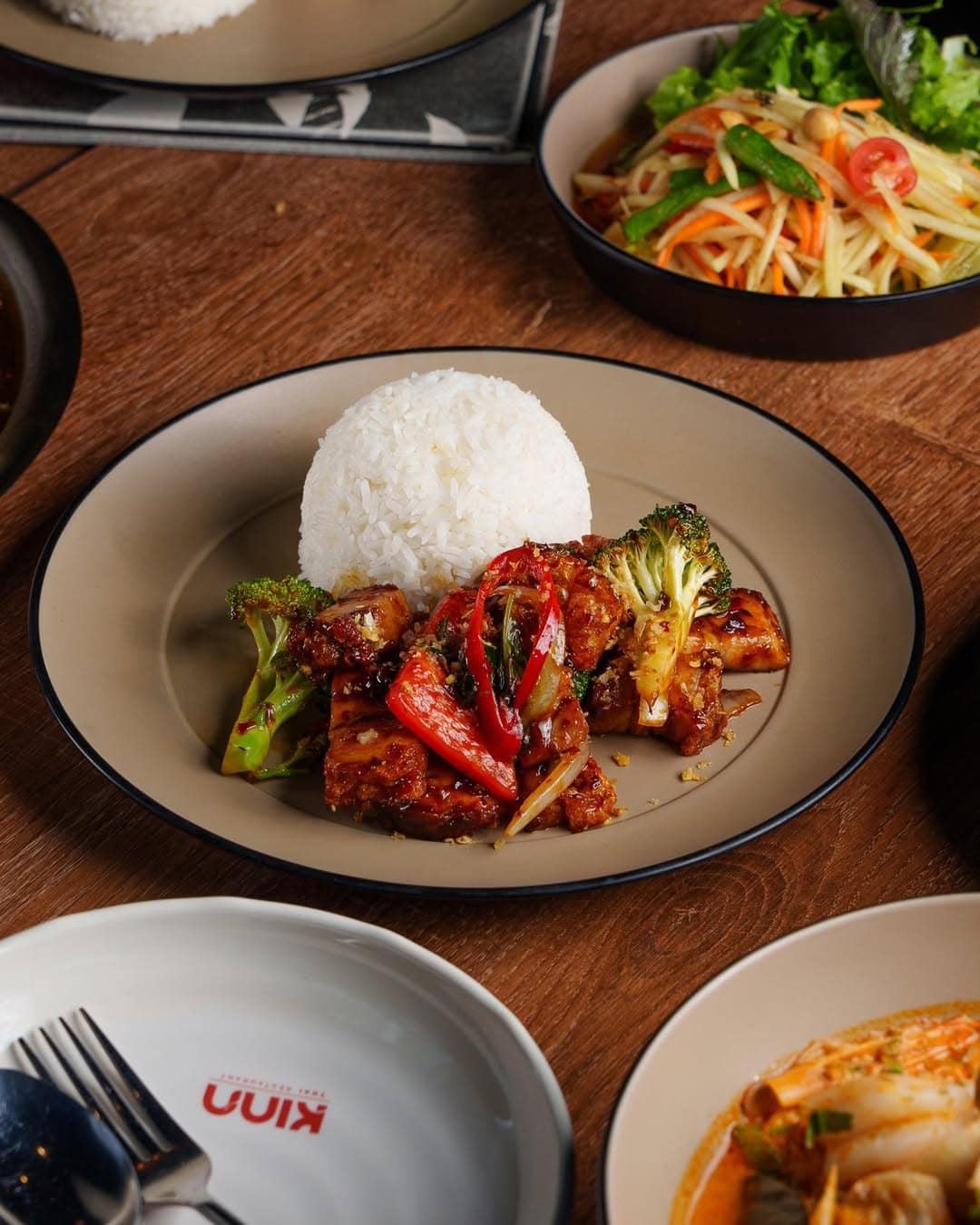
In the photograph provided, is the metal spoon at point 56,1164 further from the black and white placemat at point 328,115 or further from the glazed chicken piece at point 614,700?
the black and white placemat at point 328,115

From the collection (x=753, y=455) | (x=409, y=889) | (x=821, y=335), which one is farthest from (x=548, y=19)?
(x=409, y=889)

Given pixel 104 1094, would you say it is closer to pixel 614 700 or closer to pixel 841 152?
pixel 614 700

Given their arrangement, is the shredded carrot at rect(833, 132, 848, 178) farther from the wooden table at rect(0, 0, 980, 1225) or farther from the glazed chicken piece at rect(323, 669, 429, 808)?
the glazed chicken piece at rect(323, 669, 429, 808)

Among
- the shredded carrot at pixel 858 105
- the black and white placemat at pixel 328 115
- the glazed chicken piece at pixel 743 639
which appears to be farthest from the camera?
the black and white placemat at pixel 328 115

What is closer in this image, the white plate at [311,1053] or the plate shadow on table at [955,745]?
the white plate at [311,1053]

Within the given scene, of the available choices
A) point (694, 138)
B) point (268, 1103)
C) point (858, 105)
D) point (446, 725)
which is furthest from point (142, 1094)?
point (858, 105)

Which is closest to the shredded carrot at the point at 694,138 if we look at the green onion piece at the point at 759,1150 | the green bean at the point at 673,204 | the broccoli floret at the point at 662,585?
the green bean at the point at 673,204
